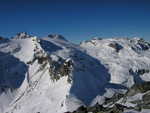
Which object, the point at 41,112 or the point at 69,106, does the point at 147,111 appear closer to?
the point at 69,106

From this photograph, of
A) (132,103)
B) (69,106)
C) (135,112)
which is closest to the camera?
(135,112)

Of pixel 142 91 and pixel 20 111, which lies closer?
pixel 142 91

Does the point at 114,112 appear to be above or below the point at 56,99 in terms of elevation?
above

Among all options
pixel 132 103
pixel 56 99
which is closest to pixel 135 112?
pixel 132 103

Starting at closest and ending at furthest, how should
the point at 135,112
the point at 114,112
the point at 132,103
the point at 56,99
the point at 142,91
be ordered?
the point at 135,112 < the point at 114,112 < the point at 132,103 < the point at 142,91 < the point at 56,99

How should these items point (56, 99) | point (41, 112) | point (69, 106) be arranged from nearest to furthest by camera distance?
point (69, 106) < point (41, 112) < point (56, 99)

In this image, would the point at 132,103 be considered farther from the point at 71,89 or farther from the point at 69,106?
the point at 71,89

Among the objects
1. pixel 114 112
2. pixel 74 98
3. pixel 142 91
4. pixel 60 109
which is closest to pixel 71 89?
pixel 74 98

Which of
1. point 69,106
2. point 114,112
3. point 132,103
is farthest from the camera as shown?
point 69,106

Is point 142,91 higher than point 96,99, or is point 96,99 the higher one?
point 142,91
